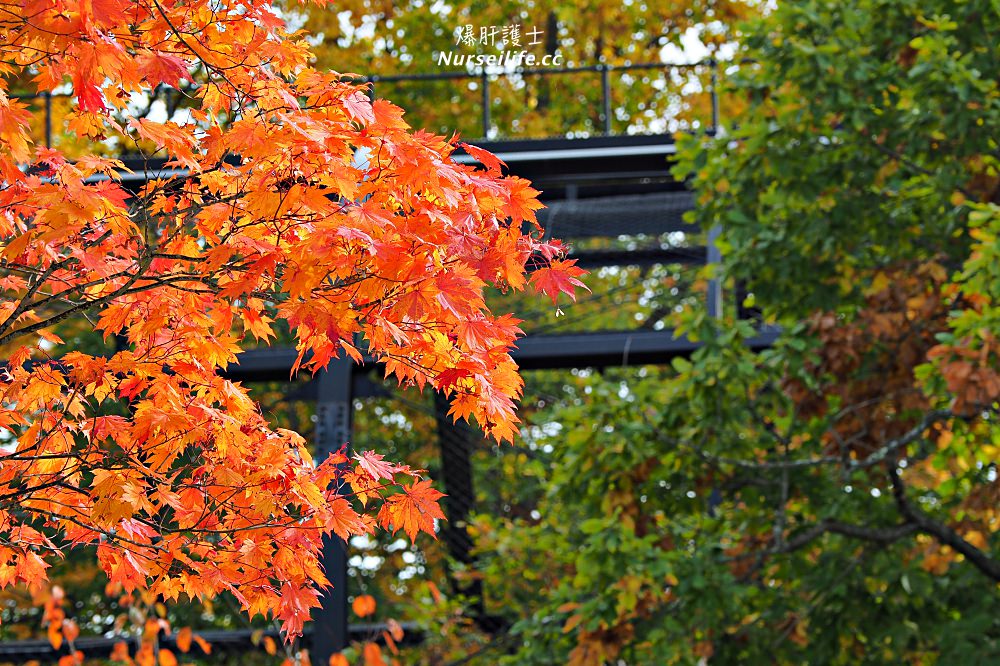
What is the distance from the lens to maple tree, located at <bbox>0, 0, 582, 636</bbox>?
3516mm

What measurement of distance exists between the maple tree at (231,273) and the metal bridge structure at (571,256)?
18.0 feet

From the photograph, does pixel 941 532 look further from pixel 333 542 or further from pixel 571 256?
pixel 571 256

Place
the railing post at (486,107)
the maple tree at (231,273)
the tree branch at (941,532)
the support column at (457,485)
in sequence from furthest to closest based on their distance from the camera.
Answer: the support column at (457,485), the railing post at (486,107), the tree branch at (941,532), the maple tree at (231,273)

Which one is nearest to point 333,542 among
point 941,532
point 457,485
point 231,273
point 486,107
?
point 457,485

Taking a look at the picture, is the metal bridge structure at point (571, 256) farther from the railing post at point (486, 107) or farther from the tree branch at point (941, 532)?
the tree branch at point (941, 532)

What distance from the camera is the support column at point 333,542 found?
981 cm

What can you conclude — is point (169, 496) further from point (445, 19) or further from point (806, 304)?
point (445, 19)

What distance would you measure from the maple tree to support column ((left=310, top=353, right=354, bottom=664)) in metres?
5.19

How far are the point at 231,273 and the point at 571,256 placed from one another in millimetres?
Result: 8116

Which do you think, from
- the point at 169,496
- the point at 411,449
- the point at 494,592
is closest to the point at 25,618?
the point at 411,449

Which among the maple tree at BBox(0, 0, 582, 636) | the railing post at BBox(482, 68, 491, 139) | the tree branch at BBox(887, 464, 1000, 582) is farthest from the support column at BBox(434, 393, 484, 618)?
the maple tree at BBox(0, 0, 582, 636)

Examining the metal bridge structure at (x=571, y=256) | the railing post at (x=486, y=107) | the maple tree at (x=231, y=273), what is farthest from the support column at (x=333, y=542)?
the maple tree at (x=231, y=273)

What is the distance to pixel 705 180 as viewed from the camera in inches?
349

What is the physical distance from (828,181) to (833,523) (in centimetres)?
239
